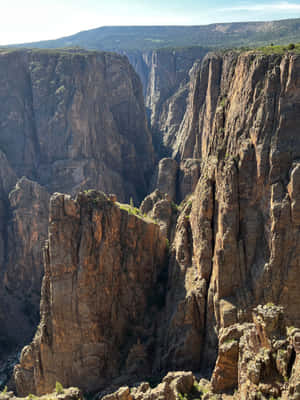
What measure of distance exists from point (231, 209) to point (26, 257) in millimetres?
50990

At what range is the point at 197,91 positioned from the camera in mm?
94062

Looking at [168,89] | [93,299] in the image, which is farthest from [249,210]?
[168,89]

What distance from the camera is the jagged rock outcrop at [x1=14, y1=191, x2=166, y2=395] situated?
42.8 meters

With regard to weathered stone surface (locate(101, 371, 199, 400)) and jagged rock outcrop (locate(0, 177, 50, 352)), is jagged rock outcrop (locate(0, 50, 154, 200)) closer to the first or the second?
jagged rock outcrop (locate(0, 177, 50, 352))

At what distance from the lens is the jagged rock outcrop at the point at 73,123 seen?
331 ft

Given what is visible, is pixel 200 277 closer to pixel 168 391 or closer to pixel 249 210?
pixel 249 210

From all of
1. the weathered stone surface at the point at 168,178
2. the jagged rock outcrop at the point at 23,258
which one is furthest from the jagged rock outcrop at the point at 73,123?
the weathered stone surface at the point at 168,178

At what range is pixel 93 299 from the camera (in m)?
44.1

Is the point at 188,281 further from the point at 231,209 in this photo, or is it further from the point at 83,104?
the point at 83,104

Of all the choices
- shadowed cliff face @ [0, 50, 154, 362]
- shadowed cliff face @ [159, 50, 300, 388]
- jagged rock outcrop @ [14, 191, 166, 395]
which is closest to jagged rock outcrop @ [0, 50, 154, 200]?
shadowed cliff face @ [0, 50, 154, 362]

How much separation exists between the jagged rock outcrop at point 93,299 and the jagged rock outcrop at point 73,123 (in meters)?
49.3

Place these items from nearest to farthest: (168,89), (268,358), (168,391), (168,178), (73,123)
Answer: (268,358) < (168,391) < (168,178) < (73,123) < (168,89)

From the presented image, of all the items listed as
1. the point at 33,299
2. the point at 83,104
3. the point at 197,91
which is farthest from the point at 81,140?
the point at 33,299

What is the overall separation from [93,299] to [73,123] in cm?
6581
